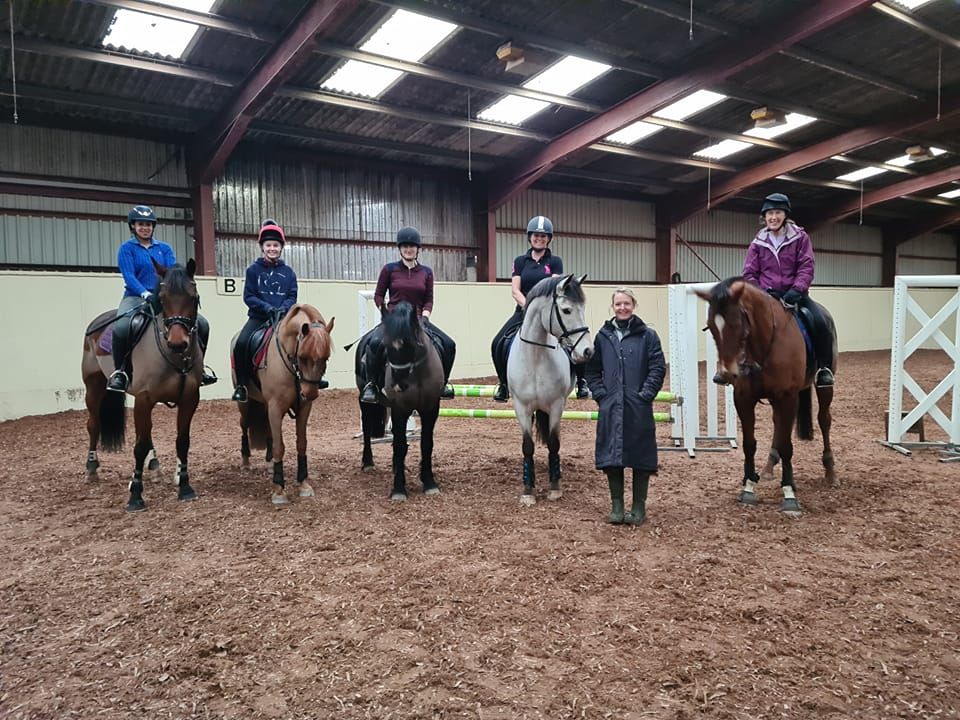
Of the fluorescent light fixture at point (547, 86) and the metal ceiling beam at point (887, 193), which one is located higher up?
the fluorescent light fixture at point (547, 86)

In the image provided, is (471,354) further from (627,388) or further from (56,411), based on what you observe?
(627,388)

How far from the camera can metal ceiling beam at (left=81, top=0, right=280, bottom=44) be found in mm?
7802

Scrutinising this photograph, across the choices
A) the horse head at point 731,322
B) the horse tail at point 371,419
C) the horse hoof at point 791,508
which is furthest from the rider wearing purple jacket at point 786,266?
the horse tail at point 371,419

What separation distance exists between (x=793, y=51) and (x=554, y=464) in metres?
9.62

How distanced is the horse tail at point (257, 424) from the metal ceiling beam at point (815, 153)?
600 inches

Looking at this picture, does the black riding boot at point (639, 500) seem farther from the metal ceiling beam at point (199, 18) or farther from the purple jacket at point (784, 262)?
the metal ceiling beam at point (199, 18)

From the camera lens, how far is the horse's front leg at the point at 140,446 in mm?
4680

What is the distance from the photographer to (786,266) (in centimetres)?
481

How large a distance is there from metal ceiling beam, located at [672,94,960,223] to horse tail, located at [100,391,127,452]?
53.5 feet

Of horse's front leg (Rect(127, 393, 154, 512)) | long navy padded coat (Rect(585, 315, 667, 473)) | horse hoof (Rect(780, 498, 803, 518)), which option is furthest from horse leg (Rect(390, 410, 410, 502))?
horse hoof (Rect(780, 498, 803, 518))

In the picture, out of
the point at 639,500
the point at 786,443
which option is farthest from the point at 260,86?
the point at 786,443

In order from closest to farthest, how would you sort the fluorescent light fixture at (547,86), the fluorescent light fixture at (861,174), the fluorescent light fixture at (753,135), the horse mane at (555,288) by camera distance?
the horse mane at (555,288) → the fluorescent light fixture at (547,86) → the fluorescent light fixture at (753,135) → the fluorescent light fixture at (861,174)

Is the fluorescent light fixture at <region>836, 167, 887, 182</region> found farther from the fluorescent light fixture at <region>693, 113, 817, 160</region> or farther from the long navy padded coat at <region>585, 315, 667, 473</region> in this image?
the long navy padded coat at <region>585, 315, 667, 473</region>

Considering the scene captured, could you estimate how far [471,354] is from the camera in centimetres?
1353
